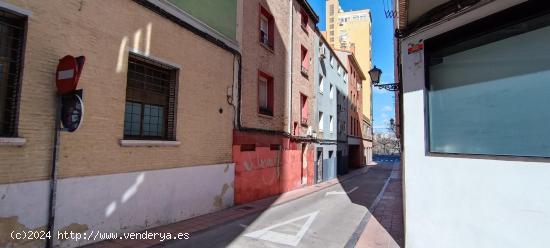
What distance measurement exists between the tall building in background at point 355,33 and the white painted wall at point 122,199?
4033cm

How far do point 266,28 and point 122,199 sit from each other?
9.74 meters

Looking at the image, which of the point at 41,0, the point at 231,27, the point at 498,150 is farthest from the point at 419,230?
the point at 231,27

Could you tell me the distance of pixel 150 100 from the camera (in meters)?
7.54

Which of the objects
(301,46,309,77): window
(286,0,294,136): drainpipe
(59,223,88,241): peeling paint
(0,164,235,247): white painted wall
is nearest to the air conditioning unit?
(286,0,294,136): drainpipe

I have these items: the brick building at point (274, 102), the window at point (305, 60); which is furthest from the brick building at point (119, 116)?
the window at point (305, 60)

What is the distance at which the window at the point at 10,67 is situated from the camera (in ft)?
15.6

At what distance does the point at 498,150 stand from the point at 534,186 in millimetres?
615

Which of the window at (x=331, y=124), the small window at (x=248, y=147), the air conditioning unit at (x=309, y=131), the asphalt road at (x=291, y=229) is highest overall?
the window at (x=331, y=124)

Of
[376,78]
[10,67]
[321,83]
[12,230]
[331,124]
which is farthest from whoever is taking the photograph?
[331,124]

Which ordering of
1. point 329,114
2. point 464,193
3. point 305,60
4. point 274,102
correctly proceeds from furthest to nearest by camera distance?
point 329,114 < point 305,60 < point 274,102 < point 464,193

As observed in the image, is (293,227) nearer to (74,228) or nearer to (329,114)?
(74,228)

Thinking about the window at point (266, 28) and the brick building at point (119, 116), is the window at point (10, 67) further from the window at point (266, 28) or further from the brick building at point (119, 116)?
the window at point (266, 28)

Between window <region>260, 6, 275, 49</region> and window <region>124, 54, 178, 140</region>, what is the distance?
6089 millimetres

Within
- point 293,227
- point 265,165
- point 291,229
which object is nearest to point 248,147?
point 265,165
